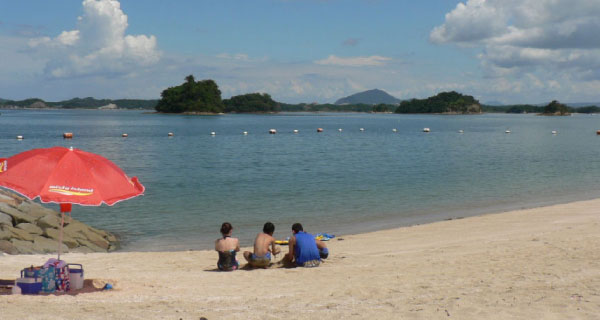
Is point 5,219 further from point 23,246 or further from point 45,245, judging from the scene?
point 23,246

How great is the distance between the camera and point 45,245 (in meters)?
15.8

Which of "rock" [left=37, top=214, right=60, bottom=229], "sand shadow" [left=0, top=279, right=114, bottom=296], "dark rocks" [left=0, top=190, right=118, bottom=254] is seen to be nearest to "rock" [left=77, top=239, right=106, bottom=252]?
"dark rocks" [left=0, top=190, right=118, bottom=254]

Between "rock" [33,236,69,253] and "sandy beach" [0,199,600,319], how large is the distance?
1.53 meters

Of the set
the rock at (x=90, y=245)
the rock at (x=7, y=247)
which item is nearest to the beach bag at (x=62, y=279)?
the rock at (x=7, y=247)

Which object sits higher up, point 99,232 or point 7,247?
point 7,247

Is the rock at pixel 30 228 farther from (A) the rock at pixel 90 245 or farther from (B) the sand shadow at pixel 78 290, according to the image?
(B) the sand shadow at pixel 78 290

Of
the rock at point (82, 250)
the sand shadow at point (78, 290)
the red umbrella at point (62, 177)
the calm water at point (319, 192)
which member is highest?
the red umbrella at point (62, 177)

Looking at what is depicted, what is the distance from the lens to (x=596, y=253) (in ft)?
37.7

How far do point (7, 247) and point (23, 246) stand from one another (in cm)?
70

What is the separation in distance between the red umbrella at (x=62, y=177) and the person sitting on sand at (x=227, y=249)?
3368 millimetres

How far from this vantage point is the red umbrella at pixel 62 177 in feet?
26.7

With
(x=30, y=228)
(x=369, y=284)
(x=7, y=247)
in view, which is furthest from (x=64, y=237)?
(x=369, y=284)

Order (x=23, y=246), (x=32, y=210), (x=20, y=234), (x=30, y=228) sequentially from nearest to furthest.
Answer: (x=23, y=246) → (x=20, y=234) → (x=30, y=228) → (x=32, y=210)

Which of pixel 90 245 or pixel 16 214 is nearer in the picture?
pixel 90 245
